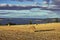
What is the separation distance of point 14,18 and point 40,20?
1.99ft

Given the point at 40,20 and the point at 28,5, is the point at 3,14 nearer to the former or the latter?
the point at 28,5

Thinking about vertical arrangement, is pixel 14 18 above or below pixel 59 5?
below

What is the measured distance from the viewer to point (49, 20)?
3557 mm

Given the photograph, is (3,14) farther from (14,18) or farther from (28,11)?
(28,11)

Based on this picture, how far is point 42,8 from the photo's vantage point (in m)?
A: 3.44

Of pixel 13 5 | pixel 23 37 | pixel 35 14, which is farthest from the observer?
pixel 35 14

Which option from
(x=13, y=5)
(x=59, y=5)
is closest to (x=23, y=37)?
(x=13, y=5)

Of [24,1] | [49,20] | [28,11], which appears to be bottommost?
[49,20]

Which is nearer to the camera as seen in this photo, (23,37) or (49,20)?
(23,37)

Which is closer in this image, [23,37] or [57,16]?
[23,37]

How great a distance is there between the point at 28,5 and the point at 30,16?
11.8 inches

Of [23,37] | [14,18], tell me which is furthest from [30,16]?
[23,37]

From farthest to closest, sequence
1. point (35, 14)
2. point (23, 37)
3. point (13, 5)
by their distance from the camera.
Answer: point (35, 14) < point (13, 5) < point (23, 37)

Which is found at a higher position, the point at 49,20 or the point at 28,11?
the point at 28,11
